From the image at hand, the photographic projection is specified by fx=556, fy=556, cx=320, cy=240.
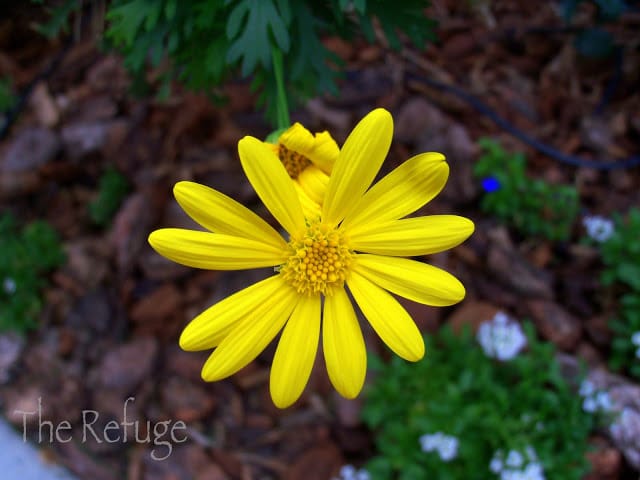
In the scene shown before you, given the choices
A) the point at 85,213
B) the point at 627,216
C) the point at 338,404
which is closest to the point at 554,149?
the point at 627,216

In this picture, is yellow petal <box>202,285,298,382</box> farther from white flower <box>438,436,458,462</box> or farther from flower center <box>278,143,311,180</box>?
white flower <box>438,436,458,462</box>

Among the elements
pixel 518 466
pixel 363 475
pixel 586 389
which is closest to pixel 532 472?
pixel 518 466

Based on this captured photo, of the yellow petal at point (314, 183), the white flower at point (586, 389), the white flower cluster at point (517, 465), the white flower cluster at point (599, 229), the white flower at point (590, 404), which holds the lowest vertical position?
the white flower cluster at point (517, 465)

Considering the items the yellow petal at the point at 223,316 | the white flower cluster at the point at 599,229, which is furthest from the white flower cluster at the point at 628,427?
the yellow petal at the point at 223,316

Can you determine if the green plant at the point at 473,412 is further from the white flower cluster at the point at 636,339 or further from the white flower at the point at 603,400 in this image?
the white flower cluster at the point at 636,339

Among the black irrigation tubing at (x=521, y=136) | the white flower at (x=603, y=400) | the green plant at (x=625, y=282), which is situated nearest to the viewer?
the white flower at (x=603, y=400)

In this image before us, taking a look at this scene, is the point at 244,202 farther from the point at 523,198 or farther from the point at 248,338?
the point at 248,338

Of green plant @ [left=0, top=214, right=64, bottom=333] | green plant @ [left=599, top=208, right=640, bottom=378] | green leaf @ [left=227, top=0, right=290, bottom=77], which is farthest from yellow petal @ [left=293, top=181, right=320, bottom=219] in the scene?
green plant @ [left=0, top=214, right=64, bottom=333]

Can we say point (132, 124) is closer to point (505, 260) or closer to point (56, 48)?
point (56, 48)
